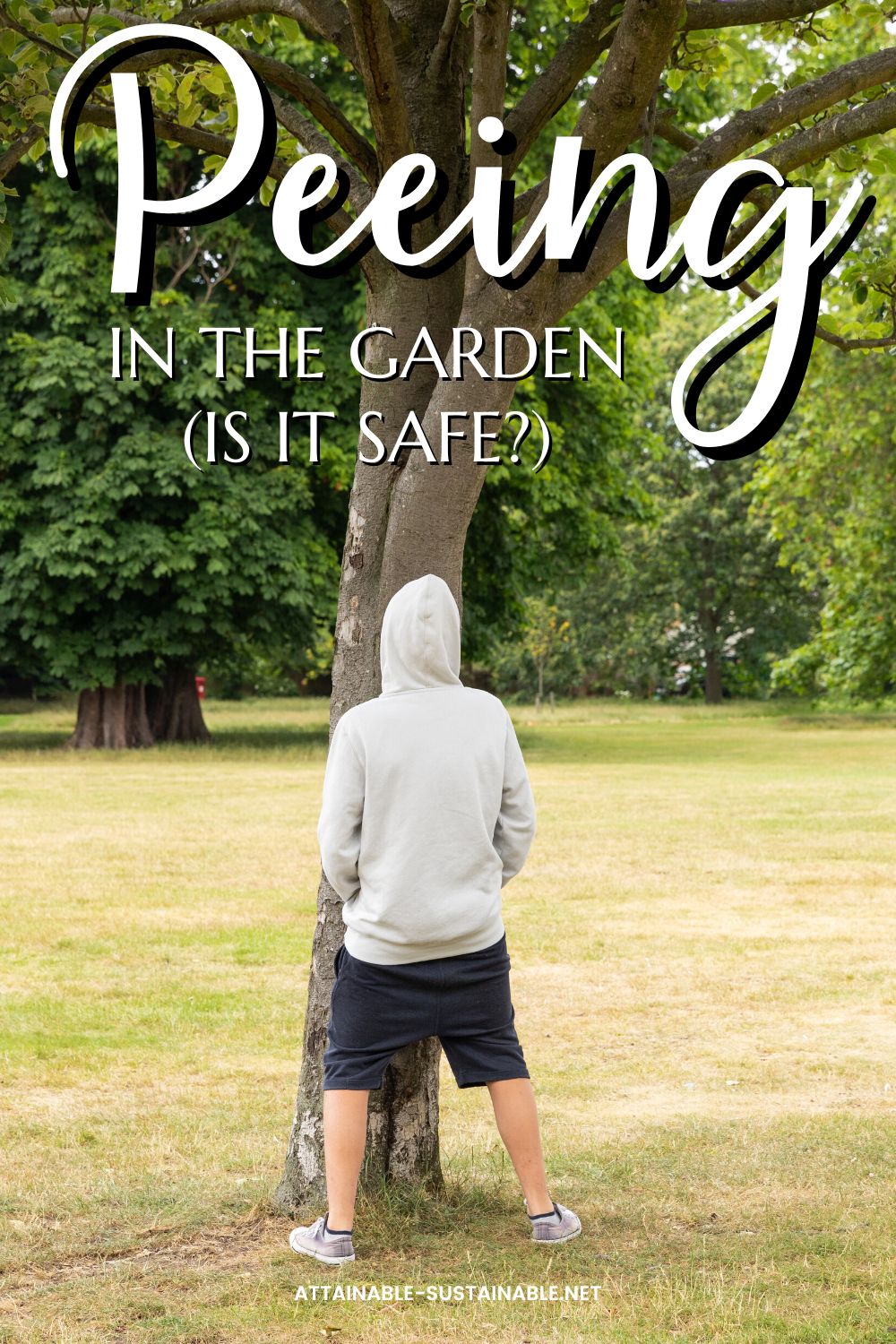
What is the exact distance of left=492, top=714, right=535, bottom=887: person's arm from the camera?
445cm

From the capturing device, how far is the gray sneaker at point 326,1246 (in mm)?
4348

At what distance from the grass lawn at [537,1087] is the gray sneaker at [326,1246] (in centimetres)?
5

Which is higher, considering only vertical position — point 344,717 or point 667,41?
point 667,41

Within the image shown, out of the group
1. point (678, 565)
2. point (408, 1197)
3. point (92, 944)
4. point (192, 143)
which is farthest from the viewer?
point (678, 565)

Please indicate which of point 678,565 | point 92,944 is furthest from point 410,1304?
point 678,565

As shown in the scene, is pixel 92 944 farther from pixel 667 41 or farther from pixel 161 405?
pixel 161 405

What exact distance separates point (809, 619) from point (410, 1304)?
47463 mm

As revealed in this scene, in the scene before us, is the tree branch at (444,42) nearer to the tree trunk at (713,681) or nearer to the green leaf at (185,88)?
the green leaf at (185,88)

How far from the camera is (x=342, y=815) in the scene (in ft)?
14.1

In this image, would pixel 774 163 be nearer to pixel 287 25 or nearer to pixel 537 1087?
pixel 287 25

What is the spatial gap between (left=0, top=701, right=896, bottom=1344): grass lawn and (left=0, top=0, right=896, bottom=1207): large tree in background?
2.00 feet

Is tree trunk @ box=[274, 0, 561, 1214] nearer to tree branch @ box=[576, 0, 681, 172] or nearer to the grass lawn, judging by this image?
the grass lawn

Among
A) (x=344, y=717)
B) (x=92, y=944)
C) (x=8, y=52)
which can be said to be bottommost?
(x=92, y=944)

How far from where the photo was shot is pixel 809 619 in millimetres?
49875
